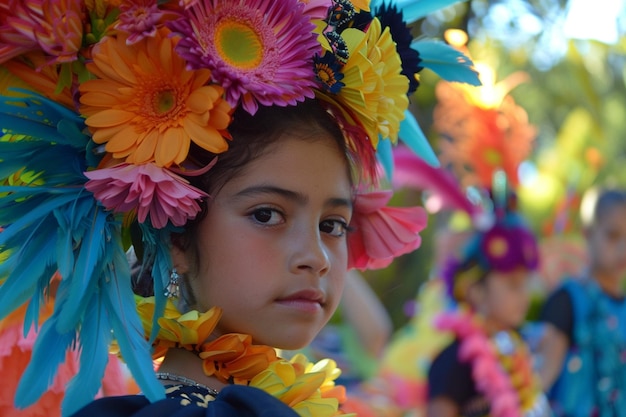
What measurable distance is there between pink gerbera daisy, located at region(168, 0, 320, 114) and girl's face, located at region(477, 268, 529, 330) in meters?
3.75

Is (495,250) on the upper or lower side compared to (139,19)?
lower

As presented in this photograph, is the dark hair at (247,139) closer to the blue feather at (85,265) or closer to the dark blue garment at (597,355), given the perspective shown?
the blue feather at (85,265)

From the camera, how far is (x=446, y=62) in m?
2.38

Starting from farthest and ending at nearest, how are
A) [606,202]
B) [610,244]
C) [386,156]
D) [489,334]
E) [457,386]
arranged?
1. [606,202]
2. [610,244]
3. [489,334]
4. [457,386]
5. [386,156]

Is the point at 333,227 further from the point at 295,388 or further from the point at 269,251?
the point at 295,388

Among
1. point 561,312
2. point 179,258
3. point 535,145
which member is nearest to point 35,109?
point 179,258

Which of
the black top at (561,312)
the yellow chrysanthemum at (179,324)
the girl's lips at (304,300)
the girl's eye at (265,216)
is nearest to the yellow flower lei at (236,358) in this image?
the yellow chrysanthemum at (179,324)

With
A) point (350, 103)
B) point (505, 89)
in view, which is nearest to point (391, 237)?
point (350, 103)

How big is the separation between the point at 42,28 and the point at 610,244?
4743 millimetres

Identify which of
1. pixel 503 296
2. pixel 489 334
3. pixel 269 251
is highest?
pixel 269 251

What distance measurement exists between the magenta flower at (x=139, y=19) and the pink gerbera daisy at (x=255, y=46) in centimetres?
4

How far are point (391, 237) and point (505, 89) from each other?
3.03 m

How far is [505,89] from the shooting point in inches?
203

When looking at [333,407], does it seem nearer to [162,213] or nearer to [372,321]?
[162,213]
